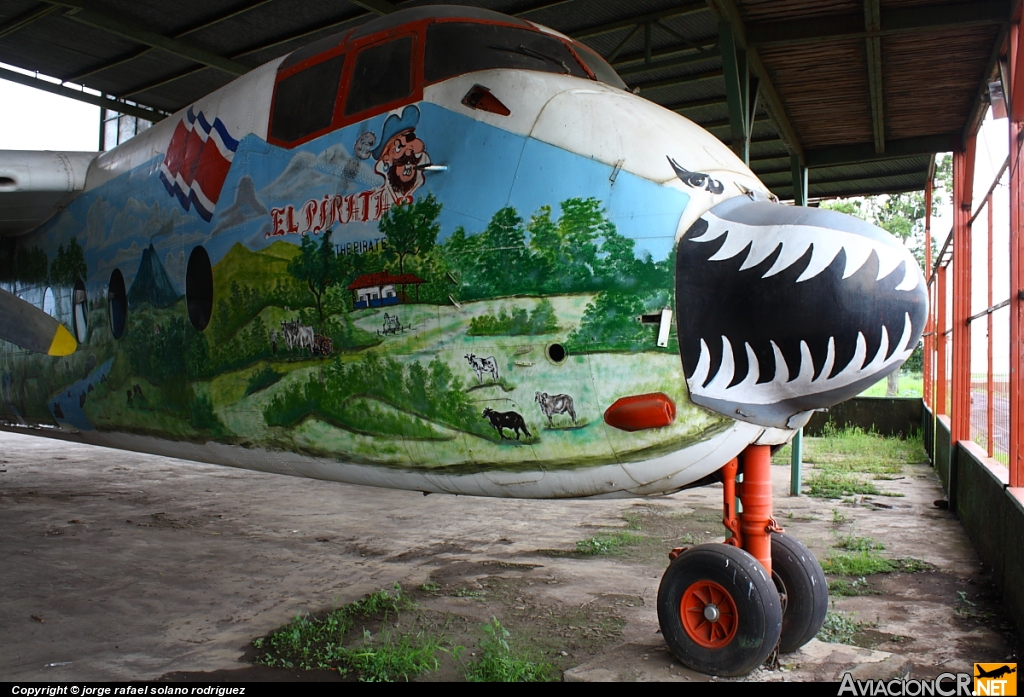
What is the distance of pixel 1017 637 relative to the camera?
5.28 meters

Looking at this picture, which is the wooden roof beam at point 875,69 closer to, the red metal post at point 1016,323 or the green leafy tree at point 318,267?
the red metal post at point 1016,323

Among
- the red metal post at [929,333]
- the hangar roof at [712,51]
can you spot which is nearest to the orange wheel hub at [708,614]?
the hangar roof at [712,51]

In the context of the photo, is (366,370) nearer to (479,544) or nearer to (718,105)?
(479,544)

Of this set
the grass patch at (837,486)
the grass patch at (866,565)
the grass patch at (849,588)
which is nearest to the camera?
the grass patch at (849,588)

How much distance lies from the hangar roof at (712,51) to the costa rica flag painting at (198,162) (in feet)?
14.5

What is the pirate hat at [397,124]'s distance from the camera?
4.20m

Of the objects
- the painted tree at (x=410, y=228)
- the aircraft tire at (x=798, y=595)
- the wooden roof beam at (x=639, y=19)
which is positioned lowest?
the aircraft tire at (x=798, y=595)

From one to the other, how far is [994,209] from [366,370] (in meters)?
7.97

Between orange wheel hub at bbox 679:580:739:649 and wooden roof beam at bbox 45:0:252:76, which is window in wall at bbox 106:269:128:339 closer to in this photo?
orange wheel hub at bbox 679:580:739:649

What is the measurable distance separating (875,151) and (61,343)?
1086 cm

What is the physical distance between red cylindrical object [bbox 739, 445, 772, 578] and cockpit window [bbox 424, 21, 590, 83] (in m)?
2.47

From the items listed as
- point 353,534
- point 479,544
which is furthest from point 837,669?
point 353,534

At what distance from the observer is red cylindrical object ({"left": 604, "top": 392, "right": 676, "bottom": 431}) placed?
3531 mm

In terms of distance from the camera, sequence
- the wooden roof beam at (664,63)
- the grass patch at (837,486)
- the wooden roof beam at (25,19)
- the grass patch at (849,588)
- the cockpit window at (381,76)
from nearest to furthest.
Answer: the cockpit window at (381,76) → the grass patch at (849,588) → the wooden roof beam at (25,19) → the wooden roof beam at (664,63) → the grass patch at (837,486)
